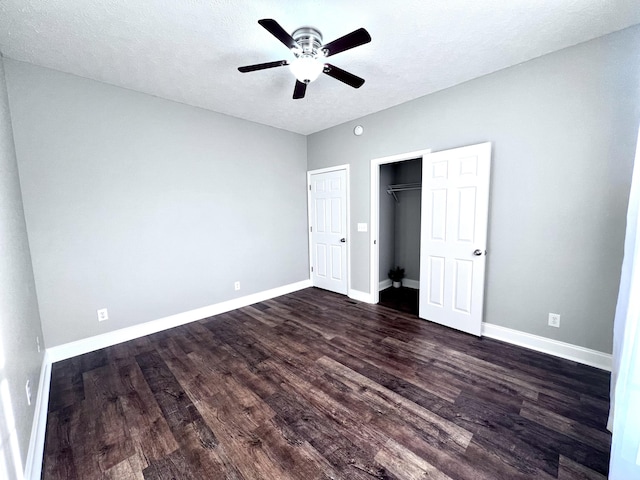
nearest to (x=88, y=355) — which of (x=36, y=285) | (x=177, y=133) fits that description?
(x=36, y=285)

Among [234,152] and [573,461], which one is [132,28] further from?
[573,461]

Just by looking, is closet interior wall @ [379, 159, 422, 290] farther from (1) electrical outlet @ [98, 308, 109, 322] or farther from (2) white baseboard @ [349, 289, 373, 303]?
(1) electrical outlet @ [98, 308, 109, 322]

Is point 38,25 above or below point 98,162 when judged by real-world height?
above

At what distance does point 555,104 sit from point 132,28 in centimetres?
353

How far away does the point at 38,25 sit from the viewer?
1.79m

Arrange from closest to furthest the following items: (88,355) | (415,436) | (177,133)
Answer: (415,436) < (88,355) < (177,133)

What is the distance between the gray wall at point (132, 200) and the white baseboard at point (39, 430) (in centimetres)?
57

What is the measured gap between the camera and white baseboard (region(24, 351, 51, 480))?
1.30 meters

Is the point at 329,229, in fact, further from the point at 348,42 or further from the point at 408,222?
the point at 348,42

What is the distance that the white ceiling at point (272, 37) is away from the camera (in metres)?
1.67

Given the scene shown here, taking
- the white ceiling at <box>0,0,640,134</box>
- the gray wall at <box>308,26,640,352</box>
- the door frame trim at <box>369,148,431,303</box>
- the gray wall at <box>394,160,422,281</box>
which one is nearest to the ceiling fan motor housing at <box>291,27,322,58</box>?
the white ceiling at <box>0,0,640,134</box>

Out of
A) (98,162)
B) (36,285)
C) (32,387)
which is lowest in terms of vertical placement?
(32,387)

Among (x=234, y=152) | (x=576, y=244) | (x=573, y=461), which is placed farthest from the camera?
(x=234, y=152)

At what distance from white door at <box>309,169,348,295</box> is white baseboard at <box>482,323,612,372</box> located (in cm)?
209
